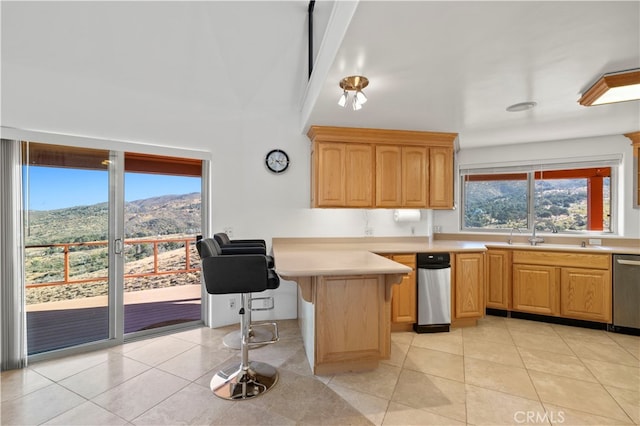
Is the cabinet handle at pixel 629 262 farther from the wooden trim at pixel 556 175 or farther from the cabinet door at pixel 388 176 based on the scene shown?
the cabinet door at pixel 388 176

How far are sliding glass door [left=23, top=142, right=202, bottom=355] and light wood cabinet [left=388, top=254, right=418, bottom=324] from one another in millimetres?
2324

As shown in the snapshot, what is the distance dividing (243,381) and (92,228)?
2.09 meters

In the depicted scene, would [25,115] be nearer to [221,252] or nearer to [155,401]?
[221,252]

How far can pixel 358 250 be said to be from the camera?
3.21m

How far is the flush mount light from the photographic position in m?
2.50

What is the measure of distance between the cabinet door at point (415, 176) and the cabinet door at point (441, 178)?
7 centimetres

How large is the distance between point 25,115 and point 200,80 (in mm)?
1453

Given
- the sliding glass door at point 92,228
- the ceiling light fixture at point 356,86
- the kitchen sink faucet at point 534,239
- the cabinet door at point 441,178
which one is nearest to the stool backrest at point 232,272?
the ceiling light fixture at point 356,86

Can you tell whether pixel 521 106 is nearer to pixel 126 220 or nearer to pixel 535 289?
pixel 535 289

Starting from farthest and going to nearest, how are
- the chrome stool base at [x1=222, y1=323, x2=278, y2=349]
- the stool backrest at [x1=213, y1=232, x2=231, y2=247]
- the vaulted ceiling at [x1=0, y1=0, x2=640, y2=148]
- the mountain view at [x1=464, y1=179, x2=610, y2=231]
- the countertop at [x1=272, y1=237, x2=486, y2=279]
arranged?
the mountain view at [x1=464, y1=179, x2=610, y2=231] < the chrome stool base at [x1=222, y1=323, x2=278, y2=349] < the stool backrest at [x1=213, y1=232, x2=231, y2=247] < the countertop at [x1=272, y1=237, x2=486, y2=279] < the vaulted ceiling at [x1=0, y1=0, x2=640, y2=148]

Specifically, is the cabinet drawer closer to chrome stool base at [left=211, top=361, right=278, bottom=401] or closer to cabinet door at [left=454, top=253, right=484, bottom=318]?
cabinet door at [left=454, top=253, right=484, bottom=318]

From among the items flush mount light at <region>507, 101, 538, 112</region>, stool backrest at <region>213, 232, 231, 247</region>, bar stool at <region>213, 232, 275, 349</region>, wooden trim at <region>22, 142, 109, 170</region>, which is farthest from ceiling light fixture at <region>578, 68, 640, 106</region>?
wooden trim at <region>22, 142, 109, 170</region>

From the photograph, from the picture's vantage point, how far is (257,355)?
2574 millimetres

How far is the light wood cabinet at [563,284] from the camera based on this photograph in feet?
10.3
